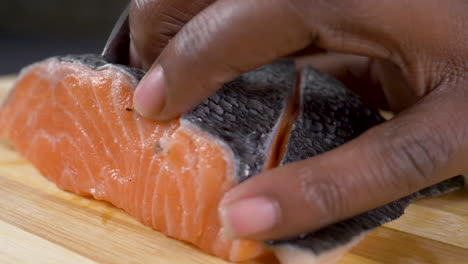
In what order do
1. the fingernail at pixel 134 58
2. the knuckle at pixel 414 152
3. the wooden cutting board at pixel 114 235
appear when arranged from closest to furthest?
the knuckle at pixel 414 152 < the wooden cutting board at pixel 114 235 < the fingernail at pixel 134 58

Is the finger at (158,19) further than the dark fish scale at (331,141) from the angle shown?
Yes

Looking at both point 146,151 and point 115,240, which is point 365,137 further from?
point 115,240

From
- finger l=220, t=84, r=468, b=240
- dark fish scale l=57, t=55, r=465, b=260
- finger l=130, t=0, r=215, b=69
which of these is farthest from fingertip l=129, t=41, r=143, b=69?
finger l=220, t=84, r=468, b=240

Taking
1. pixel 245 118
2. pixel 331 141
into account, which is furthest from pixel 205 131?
pixel 331 141

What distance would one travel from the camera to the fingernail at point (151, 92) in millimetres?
1463

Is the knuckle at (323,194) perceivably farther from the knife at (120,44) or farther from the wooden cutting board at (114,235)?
the knife at (120,44)

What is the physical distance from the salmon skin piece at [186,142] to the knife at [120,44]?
91 mm

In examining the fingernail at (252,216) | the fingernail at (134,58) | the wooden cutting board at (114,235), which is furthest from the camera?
the fingernail at (134,58)

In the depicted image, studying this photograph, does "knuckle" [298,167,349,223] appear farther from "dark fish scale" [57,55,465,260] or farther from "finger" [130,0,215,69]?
"finger" [130,0,215,69]

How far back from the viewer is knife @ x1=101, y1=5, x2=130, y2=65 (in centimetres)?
197

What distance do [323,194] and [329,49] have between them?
0.44 meters

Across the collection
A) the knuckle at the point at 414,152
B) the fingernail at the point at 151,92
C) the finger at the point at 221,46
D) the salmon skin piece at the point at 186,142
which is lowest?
the salmon skin piece at the point at 186,142

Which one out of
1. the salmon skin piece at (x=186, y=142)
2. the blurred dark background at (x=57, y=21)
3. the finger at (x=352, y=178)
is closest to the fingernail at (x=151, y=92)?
the salmon skin piece at (x=186, y=142)

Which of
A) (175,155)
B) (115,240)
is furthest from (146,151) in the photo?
(115,240)
